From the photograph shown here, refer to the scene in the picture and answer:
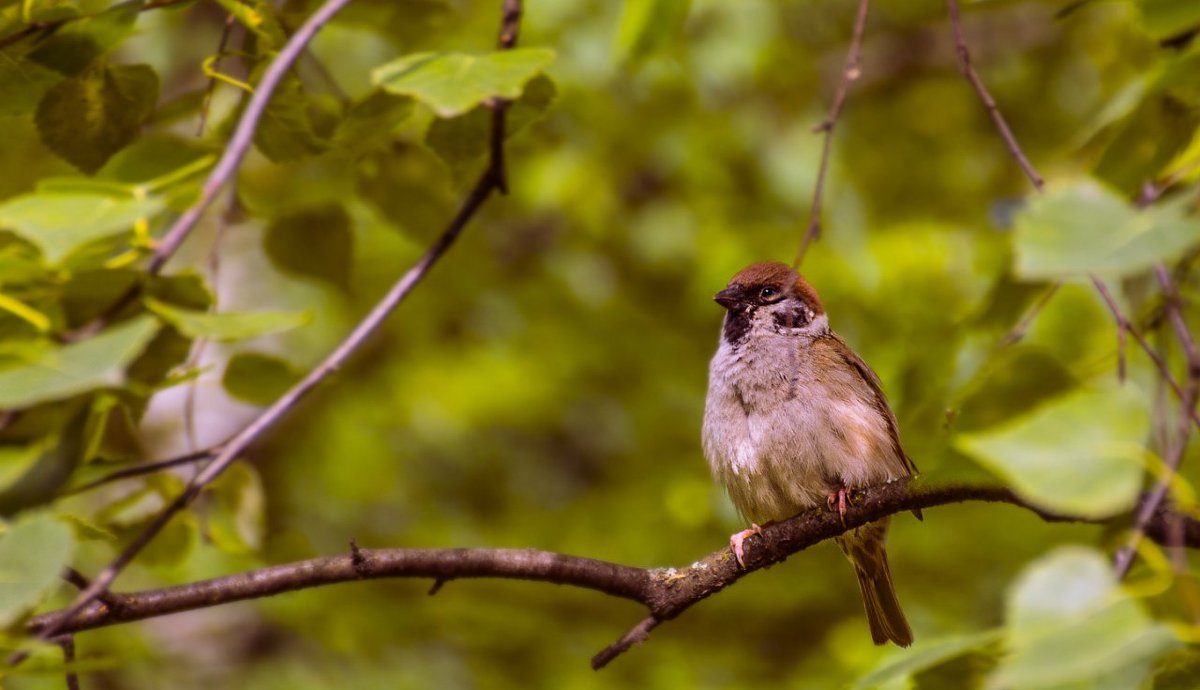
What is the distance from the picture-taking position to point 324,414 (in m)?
7.42

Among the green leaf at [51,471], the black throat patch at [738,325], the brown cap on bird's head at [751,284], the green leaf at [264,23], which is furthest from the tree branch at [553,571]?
the brown cap on bird's head at [751,284]

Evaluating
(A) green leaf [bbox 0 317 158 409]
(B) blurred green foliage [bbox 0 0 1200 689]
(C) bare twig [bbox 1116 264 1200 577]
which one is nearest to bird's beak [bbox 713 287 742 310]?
(B) blurred green foliage [bbox 0 0 1200 689]

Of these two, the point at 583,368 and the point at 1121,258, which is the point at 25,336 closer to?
the point at 1121,258

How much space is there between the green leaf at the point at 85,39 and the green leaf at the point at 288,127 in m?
0.29

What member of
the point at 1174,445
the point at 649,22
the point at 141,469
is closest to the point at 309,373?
the point at 141,469

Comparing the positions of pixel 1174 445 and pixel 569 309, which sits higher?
pixel 569 309

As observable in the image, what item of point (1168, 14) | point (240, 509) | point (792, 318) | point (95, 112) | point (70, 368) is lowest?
point (70, 368)

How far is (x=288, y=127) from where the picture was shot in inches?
85.7

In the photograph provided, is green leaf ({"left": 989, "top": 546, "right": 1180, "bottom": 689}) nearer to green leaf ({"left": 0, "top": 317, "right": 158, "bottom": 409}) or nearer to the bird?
green leaf ({"left": 0, "top": 317, "right": 158, "bottom": 409})

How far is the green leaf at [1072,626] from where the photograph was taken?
94 centimetres

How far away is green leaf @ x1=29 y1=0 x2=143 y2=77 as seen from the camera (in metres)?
1.91

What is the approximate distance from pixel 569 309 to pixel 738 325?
2.94 m

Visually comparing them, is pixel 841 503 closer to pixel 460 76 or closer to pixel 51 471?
pixel 460 76

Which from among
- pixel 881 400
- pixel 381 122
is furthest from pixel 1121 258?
pixel 881 400
